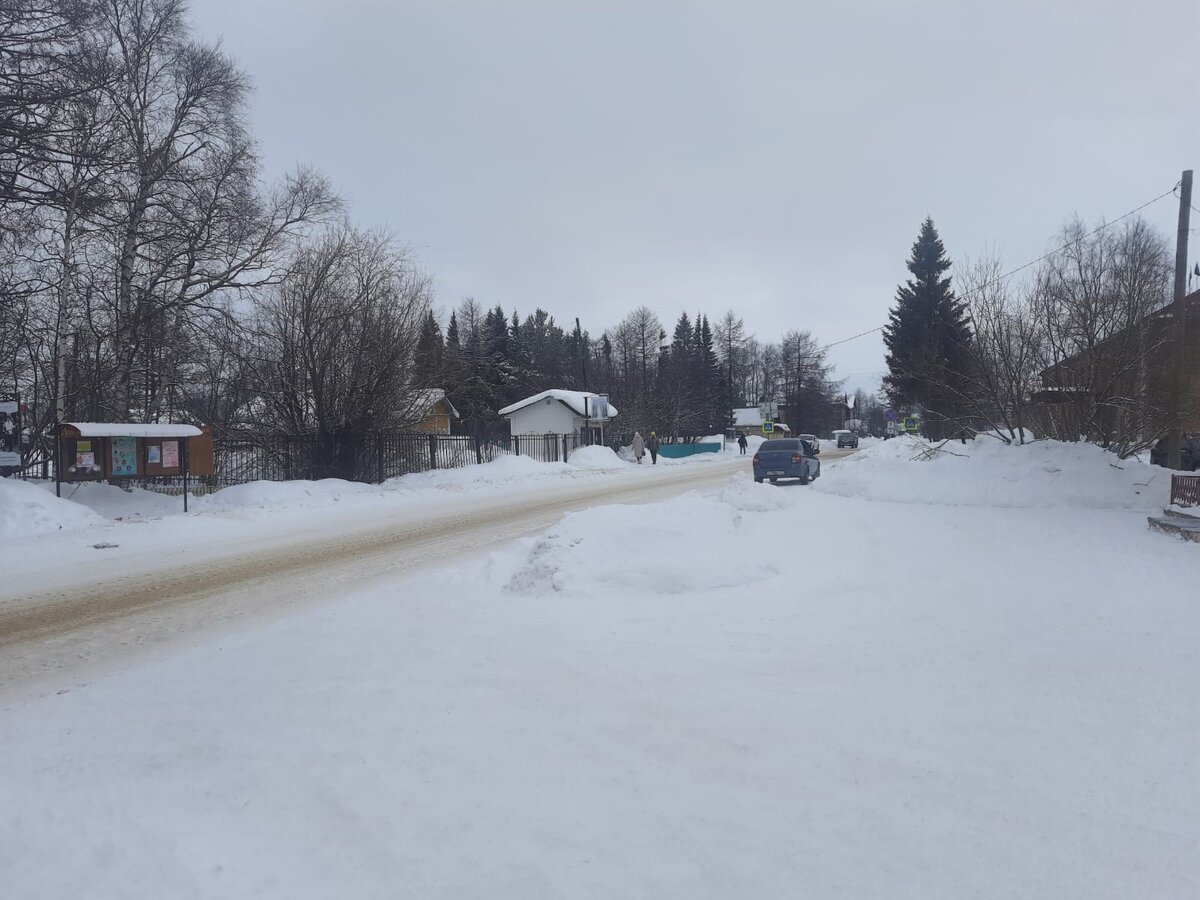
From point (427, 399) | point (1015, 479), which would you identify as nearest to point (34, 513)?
point (427, 399)

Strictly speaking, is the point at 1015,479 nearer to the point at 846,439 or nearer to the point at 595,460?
the point at 595,460

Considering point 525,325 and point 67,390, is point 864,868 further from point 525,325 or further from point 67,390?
point 525,325

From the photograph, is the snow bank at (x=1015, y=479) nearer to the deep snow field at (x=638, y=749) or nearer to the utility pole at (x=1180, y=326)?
the utility pole at (x=1180, y=326)

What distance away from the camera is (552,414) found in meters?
55.7

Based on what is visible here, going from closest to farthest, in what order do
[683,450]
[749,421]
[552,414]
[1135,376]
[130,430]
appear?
[130,430] → [1135,376] → [683,450] → [552,414] → [749,421]

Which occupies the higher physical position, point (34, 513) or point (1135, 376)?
point (1135, 376)

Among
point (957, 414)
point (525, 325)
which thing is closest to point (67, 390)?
point (957, 414)

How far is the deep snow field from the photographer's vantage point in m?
2.85

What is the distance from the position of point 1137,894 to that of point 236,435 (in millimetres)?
22051

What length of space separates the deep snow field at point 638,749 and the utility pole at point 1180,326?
898 cm

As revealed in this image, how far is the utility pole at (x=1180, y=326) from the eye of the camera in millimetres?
14172

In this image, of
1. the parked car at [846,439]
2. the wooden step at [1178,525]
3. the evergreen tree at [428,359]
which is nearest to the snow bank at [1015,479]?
the wooden step at [1178,525]

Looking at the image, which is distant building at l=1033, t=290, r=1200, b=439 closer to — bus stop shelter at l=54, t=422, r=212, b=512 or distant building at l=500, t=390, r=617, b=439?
bus stop shelter at l=54, t=422, r=212, b=512

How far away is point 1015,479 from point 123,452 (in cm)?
1863
